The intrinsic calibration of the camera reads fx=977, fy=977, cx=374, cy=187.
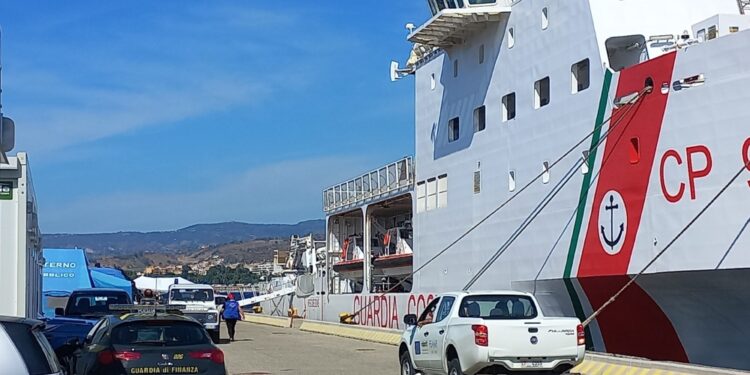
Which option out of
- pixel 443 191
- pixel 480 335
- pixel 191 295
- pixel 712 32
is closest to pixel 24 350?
pixel 480 335

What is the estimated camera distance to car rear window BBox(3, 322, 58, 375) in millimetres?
6535

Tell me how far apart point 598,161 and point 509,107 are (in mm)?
4679

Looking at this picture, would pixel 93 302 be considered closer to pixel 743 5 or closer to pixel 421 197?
pixel 421 197

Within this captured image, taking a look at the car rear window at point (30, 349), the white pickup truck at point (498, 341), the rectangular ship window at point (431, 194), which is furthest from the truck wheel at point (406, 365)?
the rectangular ship window at point (431, 194)

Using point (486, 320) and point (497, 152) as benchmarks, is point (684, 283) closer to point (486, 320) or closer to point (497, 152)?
point (486, 320)

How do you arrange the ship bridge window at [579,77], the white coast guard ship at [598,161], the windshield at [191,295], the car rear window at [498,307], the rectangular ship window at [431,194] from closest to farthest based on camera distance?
the car rear window at [498,307]
the white coast guard ship at [598,161]
the ship bridge window at [579,77]
the rectangular ship window at [431,194]
the windshield at [191,295]

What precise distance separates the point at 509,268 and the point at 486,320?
8.42 meters

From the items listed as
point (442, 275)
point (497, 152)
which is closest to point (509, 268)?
point (497, 152)

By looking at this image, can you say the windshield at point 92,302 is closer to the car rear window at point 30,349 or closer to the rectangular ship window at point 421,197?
the rectangular ship window at point 421,197

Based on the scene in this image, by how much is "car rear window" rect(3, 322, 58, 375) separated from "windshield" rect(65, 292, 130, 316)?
15252mm

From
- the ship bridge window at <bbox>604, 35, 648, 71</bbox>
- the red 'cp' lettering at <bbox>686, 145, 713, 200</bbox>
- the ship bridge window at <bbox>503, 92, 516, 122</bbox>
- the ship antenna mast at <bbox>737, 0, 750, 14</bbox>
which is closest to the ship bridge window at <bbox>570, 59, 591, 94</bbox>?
the ship bridge window at <bbox>604, 35, 648, 71</bbox>

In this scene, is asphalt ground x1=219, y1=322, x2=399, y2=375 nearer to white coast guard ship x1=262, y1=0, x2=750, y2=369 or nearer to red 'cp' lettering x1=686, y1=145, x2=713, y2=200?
white coast guard ship x1=262, y1=0, x2=750, y2=369

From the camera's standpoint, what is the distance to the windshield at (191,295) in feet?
95.5

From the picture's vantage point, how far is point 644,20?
18.5 m
